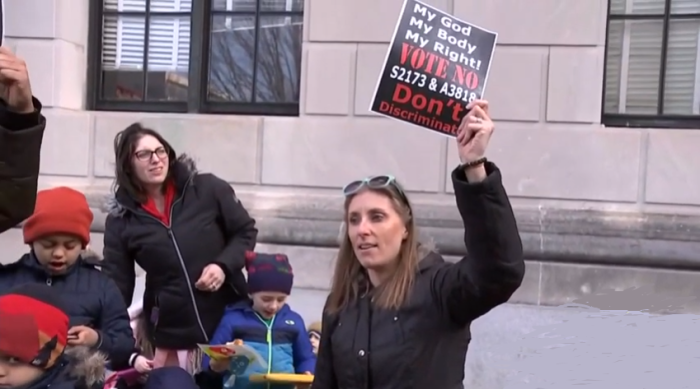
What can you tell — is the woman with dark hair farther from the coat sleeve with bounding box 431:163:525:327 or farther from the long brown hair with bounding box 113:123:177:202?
the coat sleeve with bounding box 431:163:525:327

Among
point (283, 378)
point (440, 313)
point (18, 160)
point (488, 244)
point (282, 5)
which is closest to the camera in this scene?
point (18, 160)

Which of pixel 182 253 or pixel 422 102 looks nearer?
pixel 422 102

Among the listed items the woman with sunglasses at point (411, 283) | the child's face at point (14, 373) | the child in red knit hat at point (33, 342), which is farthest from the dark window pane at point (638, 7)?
the child's face at point (14, 373)

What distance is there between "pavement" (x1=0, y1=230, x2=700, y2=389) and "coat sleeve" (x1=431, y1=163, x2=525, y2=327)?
10.3 ft

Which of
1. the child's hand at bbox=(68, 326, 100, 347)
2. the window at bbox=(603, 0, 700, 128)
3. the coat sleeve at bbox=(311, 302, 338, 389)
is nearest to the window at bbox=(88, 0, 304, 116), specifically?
the window at bbox=(603, 0, 700, 128)

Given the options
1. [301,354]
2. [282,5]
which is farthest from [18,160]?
[282,5]

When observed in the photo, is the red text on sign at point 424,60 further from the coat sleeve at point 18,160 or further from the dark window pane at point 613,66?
the dark window pane at point 613,66

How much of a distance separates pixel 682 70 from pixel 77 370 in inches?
186

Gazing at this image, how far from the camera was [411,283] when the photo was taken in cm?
243

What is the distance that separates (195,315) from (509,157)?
2.72 m

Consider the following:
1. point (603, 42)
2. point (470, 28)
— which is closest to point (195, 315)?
point (470, 28)

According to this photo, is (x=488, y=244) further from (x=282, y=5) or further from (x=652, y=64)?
(x=282, y=5)

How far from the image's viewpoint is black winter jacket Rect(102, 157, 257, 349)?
3.80 metres

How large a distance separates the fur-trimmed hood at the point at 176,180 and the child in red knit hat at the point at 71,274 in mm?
365
